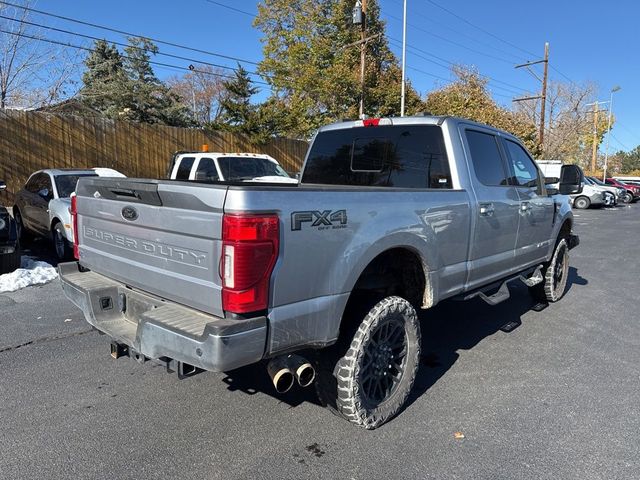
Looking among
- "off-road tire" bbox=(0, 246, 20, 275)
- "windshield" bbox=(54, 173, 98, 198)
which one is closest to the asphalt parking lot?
"off-road tire" bbox=(0, 246, 20, 275)

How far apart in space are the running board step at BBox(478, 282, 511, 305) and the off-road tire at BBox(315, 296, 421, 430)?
1151 millimetres

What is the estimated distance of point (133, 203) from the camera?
2.88m

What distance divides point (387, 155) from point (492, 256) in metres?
1.32

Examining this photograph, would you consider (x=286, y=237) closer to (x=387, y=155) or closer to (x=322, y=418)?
(x=322, y=418)

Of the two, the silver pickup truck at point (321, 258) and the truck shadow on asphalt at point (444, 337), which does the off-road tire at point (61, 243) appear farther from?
the truck shadow on asphalt at point (444, 337)

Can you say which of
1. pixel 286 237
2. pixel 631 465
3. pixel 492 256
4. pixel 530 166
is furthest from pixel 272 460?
pixel 530 166

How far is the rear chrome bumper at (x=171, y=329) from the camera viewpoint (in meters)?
2.32

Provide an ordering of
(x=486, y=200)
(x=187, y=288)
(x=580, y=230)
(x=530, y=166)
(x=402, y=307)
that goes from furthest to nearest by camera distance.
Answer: (x=580, y=230) < (x=530, y=166) < (x=486, y=200) < (x=402, y=307) < (x=187, y=288)

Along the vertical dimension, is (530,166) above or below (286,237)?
above

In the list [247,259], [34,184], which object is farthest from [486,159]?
[34,184]

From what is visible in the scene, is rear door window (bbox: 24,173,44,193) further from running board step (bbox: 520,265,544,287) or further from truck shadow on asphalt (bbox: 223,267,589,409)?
running board step (bbox: 520,265,544,287)

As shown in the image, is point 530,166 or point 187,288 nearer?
point 187,288

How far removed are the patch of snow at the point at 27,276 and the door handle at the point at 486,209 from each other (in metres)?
6.03

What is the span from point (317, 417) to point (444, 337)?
81.6 inches
